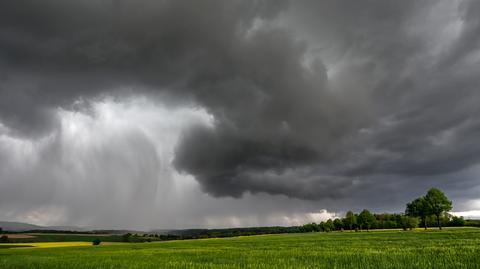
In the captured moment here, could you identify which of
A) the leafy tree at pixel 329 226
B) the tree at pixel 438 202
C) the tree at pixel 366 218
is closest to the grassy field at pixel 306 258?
the tree at pixel 438 202

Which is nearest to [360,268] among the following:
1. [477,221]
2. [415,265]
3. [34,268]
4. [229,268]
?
[415,265]

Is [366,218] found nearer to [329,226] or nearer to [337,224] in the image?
[337,224]

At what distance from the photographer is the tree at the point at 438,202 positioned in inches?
3676

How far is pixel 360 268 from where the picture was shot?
1547 centimetres

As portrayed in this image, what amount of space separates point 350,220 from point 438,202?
70.4m

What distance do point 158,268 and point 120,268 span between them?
355 cm

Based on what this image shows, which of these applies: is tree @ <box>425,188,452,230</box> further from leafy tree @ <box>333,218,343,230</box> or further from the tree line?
leafy tree @ <box>333,218,343,230</box>

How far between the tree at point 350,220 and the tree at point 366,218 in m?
5.97

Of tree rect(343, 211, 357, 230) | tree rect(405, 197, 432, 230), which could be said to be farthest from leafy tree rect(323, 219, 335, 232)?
tree rect(405, 197, 432, 230)

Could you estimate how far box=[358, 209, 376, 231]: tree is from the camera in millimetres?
144250

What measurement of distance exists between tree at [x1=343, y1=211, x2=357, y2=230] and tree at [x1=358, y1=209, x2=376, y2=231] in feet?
19.6

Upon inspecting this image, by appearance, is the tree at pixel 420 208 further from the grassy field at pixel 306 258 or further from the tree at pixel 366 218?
the grassy field at pixel 306 258

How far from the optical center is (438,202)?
93750 mm

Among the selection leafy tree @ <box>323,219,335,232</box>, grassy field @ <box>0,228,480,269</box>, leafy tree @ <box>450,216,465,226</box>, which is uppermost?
grassy field @ <box>0,228,480,269</box>
